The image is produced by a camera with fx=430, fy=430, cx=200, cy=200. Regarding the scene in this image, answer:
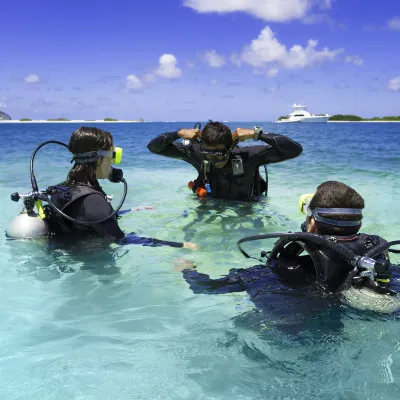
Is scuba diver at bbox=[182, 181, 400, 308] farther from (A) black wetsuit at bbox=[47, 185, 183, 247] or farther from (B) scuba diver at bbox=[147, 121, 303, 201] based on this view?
(B) scuba diver at bbox=[147, 121, 303, 201]

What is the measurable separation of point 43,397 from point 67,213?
181cm

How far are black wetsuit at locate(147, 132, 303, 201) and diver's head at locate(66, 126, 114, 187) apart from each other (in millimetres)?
2512

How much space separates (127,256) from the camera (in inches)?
176

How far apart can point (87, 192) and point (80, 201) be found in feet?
0.32

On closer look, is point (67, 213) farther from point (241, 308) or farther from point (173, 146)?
point (173, 146)

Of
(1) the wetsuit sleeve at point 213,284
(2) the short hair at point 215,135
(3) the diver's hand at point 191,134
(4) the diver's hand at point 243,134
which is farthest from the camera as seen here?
(3) the diver's hand at point 191,134

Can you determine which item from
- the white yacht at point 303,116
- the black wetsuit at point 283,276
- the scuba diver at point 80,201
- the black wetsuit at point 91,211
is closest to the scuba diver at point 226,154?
the scuba diver at point 80,201

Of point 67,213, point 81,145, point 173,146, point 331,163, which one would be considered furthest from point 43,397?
point 331,163

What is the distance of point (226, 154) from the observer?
18.5 ft

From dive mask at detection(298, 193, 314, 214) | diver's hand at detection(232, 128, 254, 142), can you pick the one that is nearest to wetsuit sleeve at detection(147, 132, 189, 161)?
diver's hand at detection(232, 128, 254, 142)

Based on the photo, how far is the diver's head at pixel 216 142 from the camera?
18.1 ft

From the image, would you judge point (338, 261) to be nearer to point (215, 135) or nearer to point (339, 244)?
point (339, 244)

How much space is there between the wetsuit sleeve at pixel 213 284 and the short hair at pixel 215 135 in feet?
7.34

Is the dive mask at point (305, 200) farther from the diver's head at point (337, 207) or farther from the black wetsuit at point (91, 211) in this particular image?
the black wetsuit at point (91, 211)
